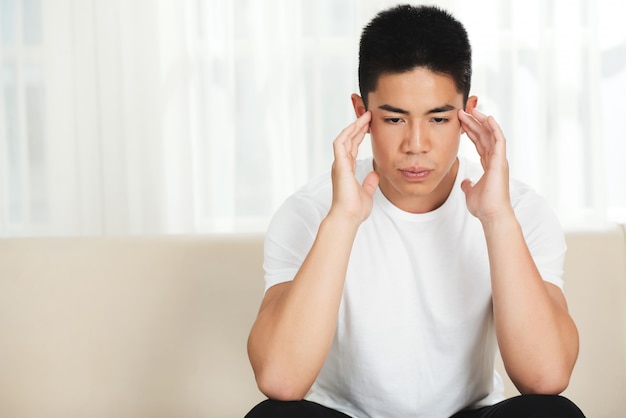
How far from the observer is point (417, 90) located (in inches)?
62.6

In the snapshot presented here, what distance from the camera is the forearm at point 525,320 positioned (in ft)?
4.99

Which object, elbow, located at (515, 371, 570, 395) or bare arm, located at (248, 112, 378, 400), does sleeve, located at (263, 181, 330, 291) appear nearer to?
bare arm, located at (248, 112, 378, 400)

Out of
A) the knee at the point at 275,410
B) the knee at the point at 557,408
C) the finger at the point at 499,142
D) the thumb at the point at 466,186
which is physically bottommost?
the knee at the point at 275,410

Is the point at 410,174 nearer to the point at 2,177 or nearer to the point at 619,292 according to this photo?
the point at 619,292

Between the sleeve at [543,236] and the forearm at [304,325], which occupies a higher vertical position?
the sleeve at [543,236]

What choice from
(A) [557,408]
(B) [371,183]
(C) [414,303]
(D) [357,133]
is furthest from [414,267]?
(A) [557,408]

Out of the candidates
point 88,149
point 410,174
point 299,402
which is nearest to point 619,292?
point 410,174

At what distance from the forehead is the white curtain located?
1411mm

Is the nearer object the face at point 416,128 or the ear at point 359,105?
the face at point 416,128

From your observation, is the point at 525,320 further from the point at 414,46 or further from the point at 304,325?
the point at 414,46

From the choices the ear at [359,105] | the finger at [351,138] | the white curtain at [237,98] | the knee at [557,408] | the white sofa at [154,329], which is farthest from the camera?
the white curtain at [237,98]

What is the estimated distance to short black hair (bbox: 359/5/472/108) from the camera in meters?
1.61

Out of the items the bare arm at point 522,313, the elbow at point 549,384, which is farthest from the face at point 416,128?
the elbow at point 549,384

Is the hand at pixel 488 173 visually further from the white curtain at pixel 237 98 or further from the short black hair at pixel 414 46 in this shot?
the white curtain at pixel 237 98
